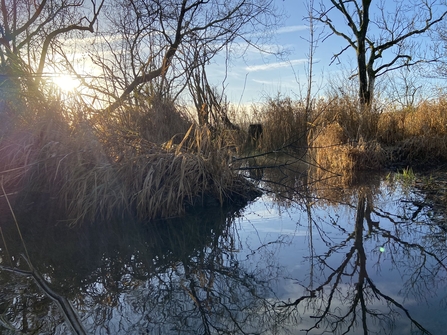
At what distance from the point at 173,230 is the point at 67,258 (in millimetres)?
856

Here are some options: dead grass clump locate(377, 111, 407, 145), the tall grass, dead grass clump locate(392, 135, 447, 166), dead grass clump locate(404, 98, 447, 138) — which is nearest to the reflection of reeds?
the tall grass

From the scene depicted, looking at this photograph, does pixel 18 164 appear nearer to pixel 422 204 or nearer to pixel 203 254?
pixel 203 254

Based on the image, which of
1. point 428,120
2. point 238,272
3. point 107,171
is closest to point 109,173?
Result: point 107,171

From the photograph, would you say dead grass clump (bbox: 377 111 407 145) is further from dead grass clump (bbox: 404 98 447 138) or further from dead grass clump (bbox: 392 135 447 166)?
dead grass clump (bbox: 392 135 447 166)

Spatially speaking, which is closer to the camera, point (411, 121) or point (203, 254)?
point (203, 254)

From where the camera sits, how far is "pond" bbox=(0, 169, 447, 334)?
64.9 inches

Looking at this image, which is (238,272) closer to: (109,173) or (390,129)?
(109,173)

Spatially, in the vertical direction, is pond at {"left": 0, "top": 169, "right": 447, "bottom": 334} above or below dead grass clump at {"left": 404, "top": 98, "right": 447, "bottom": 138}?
below

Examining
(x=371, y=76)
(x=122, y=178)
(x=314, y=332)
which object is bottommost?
(x=314, y=332)

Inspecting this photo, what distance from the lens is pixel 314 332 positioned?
1553 mm

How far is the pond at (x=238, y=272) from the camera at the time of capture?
165 centimetres

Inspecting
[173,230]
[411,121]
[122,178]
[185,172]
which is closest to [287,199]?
[185,172]

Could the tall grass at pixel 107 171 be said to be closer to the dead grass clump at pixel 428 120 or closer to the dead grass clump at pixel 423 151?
the dead grass clump at pixel 423 151

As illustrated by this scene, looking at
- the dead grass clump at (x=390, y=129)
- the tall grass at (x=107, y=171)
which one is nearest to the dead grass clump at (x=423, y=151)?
the dead grass clump at (x=390, y=129)
